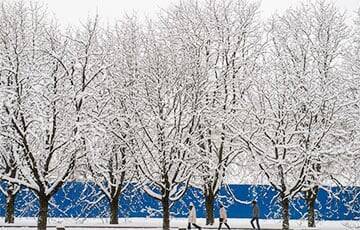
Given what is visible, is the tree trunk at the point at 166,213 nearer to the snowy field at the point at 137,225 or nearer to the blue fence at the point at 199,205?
the snowy field at the point at 137,225

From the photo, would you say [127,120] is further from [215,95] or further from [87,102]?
[215,95]

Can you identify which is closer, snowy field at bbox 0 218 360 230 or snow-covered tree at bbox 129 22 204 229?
snow-covered tree at bbox 129 22 204 229

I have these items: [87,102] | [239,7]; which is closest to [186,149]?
[87,102]

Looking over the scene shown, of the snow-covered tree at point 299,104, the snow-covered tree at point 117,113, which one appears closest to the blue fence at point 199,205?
the snow-covered tree at point 117,113

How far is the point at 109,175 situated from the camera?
3034 centimetres

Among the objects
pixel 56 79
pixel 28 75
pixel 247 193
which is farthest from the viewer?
pixel 247 193

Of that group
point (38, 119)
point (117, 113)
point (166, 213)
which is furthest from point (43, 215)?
point (117, 113)

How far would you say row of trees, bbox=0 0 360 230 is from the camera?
847 inches

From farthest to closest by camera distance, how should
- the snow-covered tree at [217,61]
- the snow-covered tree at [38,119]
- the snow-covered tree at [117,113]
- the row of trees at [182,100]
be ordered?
the snow-covered tree at [217,61]
the snow-covered tree at [117,113]
the row of trees at [182,100]
the snow-covered tree at [38,119]

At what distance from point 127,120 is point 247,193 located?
57.1 feet

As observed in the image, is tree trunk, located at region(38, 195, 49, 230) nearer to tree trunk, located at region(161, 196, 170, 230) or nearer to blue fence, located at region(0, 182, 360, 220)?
tree trunk, located at region(161, 196, 170, 230)

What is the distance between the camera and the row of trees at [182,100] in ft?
70.6

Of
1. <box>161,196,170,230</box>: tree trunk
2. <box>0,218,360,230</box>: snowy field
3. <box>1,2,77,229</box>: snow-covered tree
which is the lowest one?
<box>0,218,360,230</box>: snowy field

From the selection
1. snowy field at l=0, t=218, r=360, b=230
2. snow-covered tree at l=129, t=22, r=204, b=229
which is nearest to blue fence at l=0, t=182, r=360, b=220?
snowy field at l=0, t=218, r=360, b=230
